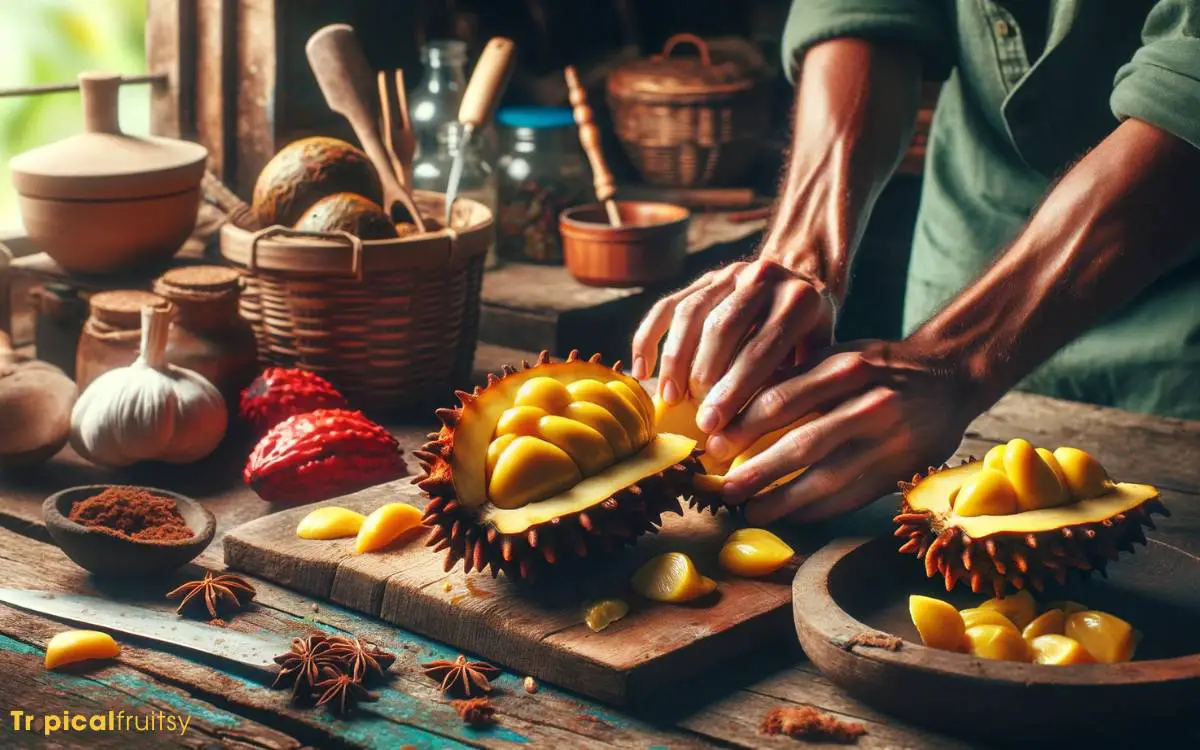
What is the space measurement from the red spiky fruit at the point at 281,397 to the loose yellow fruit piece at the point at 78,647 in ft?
2.12

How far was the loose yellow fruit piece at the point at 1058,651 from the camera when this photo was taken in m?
1.21

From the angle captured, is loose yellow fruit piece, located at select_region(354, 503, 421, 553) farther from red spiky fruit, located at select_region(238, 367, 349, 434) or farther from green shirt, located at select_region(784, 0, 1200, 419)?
green shirt, located at select_region(784, 0, 1200, 419)

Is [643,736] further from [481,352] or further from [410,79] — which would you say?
[410,79]

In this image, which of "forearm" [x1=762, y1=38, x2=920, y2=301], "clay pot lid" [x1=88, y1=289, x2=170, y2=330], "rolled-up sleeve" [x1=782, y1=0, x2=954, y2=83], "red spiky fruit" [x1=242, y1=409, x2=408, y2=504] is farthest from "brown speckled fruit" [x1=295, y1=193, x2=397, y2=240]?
"rolled-up sleeve" [x1=782, y1=0, x2=954, y2=83]

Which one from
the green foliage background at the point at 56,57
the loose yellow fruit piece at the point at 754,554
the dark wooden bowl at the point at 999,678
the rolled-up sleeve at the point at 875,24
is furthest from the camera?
the green foliage background at the point at 56,57

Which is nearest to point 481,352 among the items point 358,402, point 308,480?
point 358,402

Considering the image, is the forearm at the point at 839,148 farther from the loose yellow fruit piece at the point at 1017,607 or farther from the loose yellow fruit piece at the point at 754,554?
the loose yellow fruit piece at the point at 1017,607

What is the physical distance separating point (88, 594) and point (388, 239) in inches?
32.8

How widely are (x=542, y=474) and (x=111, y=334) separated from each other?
0.89m

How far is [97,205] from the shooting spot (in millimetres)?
2199

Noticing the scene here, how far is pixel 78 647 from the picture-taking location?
1304 millimetres

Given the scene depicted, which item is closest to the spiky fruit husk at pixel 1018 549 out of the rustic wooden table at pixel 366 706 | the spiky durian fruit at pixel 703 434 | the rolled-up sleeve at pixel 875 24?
the rustic wooden table at pixel 366 706

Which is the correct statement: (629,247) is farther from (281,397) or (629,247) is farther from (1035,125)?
(281,397)

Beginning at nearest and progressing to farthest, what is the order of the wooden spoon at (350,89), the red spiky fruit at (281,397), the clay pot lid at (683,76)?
1. the red spiky fruit at (281,397)
2. the wooden spoon at (350,89)
3. the clay pot lid at (683,76)
